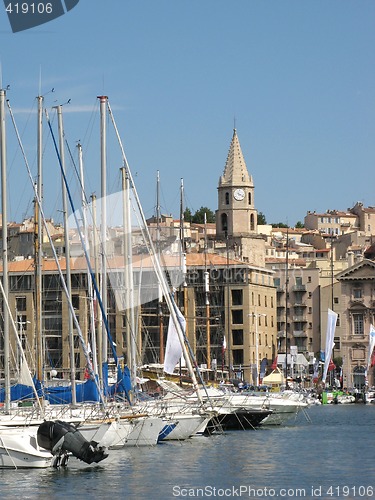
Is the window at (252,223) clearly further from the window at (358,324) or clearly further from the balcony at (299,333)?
the window at (358,324)

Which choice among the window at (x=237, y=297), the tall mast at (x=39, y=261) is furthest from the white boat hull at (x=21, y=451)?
the window at (x=237, y=297)

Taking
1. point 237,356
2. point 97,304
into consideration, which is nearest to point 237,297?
point 237,356

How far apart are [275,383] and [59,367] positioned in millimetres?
18604

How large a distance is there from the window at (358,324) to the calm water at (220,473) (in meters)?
64.0

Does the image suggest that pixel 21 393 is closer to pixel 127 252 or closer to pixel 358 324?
pixel 127 252

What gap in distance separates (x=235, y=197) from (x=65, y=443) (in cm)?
10347

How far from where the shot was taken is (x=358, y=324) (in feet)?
383

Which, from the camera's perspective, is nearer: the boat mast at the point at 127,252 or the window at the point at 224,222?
the boat mast at the point at 127,252

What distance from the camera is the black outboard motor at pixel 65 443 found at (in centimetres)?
3462

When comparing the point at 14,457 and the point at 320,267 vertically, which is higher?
the point at 320,267

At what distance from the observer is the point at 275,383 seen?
93250mm

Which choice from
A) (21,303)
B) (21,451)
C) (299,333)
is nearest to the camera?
(21,451)

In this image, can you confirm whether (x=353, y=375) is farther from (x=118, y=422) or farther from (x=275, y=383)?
(x=118, y=422)

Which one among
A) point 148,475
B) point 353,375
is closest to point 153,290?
point 353,375
